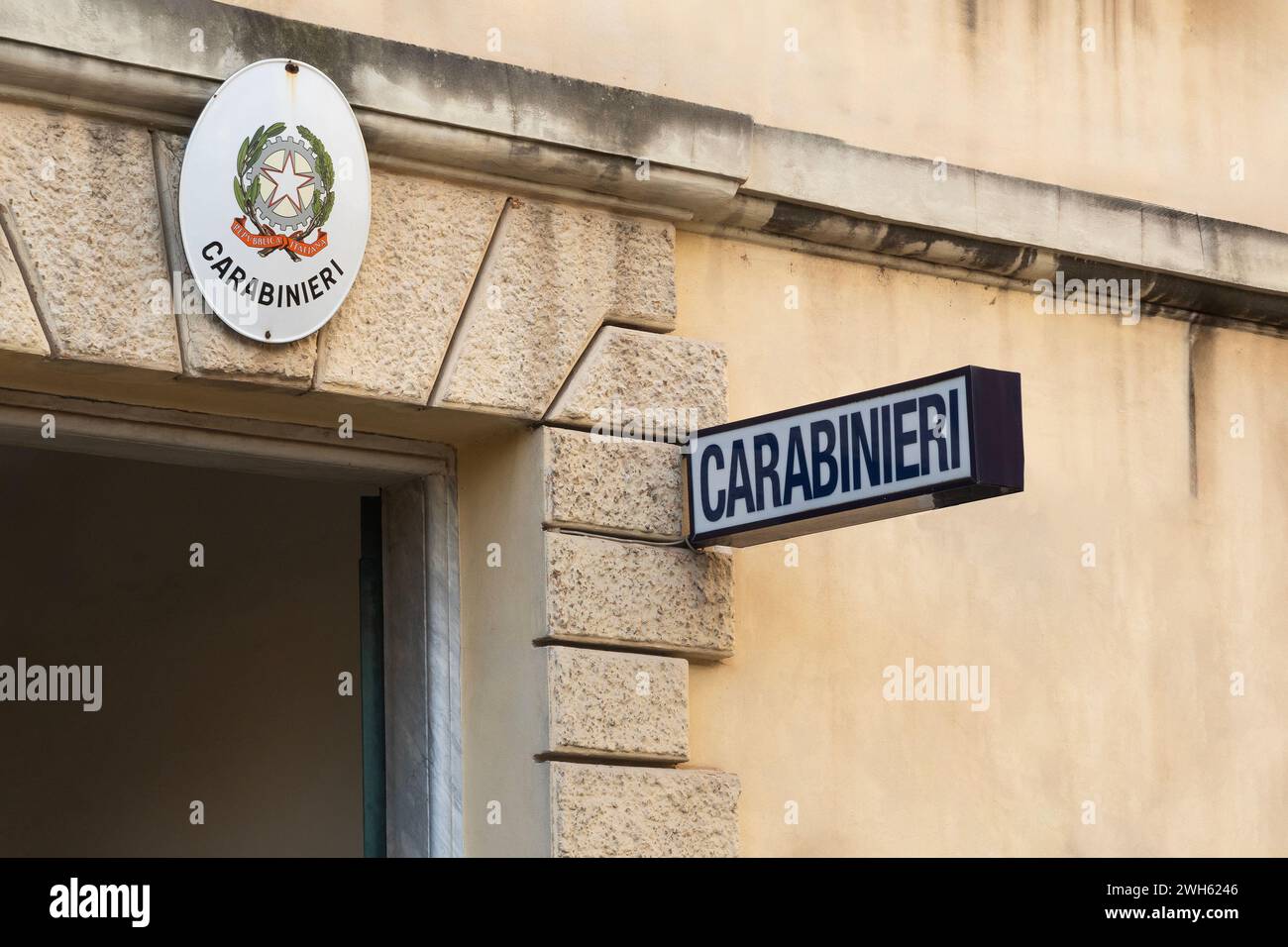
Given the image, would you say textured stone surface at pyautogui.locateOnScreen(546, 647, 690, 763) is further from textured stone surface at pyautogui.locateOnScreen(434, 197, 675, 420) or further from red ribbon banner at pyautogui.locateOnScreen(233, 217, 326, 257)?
red ribbon banner at pyautogui.locateOnScreen(233, 217, 326, 257)

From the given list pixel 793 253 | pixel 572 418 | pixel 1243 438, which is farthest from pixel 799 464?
pixel 1243 438

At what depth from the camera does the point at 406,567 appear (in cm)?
609

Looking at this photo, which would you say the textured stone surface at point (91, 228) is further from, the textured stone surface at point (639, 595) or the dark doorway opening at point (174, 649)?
the dark doorway opening at point (174, 649)

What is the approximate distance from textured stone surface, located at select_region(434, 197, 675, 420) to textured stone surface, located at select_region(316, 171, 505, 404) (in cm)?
8

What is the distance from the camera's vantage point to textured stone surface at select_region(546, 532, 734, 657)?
5.70 metres

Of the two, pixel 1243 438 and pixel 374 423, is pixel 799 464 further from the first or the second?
pixel 1243 438

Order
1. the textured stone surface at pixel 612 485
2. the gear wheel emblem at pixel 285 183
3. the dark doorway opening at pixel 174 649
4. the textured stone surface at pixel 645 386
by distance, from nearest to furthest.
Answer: the gear wheel emblem at pixel 285 183 < the textured stone surface at pixel 612 485 < the textured stone surface at pixel 645 386 < the dark doorway opening at pixel 174 649

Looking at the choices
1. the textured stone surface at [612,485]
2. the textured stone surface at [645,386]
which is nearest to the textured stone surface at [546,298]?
the textured stone surface at [645,386]

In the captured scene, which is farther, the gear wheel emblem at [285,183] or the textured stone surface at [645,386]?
the textured stone surface at [645,386]

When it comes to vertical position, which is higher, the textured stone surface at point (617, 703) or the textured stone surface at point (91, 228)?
the textured stone surface at point (91, 228)

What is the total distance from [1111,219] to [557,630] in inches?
102

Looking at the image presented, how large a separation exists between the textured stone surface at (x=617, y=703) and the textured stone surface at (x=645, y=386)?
656 millimetres

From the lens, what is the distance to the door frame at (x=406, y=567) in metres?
5.69

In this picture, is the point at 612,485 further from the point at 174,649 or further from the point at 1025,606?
the point at 174,649
